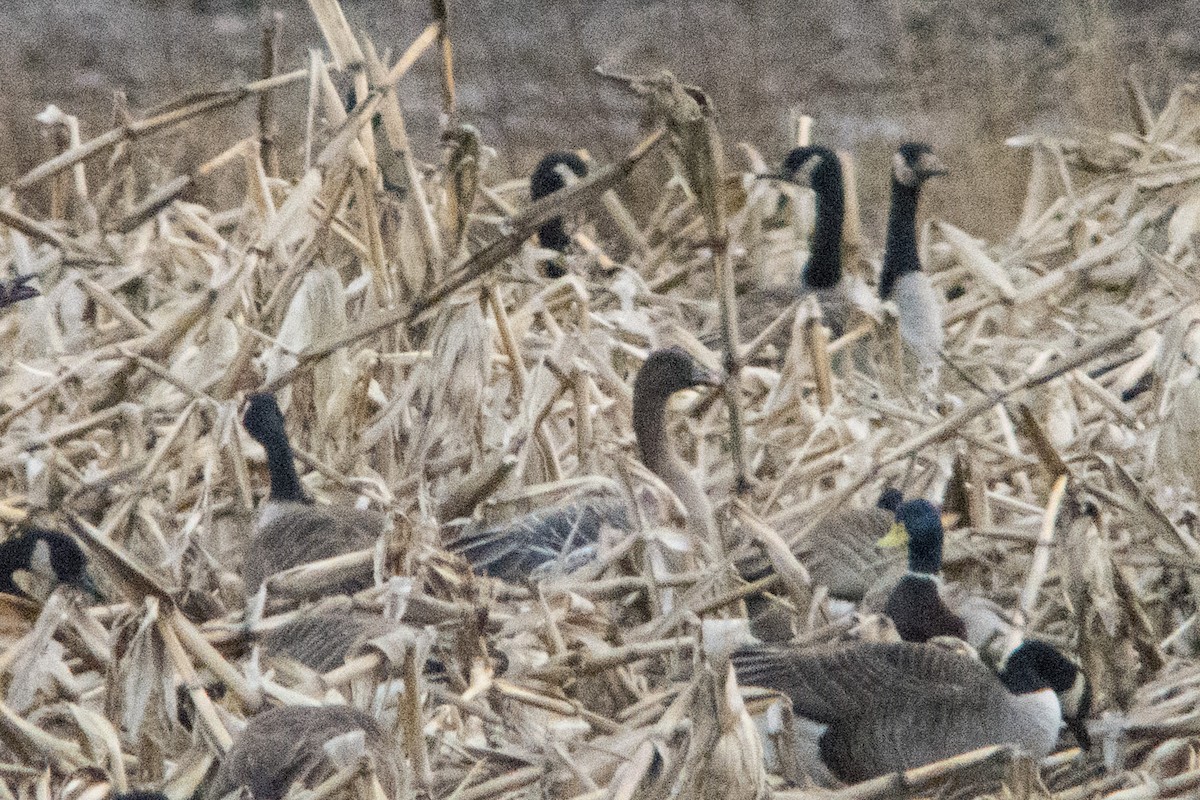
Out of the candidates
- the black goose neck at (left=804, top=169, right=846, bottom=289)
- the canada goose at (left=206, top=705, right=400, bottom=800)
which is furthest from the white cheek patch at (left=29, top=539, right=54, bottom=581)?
the black goose neck at (left=804, top=169, right=846, bottom=289)

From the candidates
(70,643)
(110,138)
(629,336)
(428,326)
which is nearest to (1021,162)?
(629,336)

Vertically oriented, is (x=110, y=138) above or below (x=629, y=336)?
above

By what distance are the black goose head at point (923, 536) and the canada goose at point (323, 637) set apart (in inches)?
54.0

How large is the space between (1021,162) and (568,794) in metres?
6.72

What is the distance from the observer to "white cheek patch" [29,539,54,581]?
16.6ft

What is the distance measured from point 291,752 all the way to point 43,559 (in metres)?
1.69

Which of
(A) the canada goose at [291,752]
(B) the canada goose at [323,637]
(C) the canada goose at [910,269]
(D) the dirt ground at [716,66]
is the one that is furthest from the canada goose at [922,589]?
(D) the dirt ground at [716,66]

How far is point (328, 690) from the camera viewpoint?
4.14m

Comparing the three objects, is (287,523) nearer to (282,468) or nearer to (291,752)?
(282,468)

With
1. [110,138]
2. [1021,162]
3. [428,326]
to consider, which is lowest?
[1021,162]

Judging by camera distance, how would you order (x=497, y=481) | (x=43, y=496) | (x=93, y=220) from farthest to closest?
1. (x=93, y=220)
2. (x=43, y=496)
3. (x=497, y=481)

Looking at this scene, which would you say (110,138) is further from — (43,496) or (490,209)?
(490,209)

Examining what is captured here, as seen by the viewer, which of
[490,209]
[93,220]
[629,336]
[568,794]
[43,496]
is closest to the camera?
[568,794]

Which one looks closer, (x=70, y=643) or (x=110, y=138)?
(x=70, y=643)
